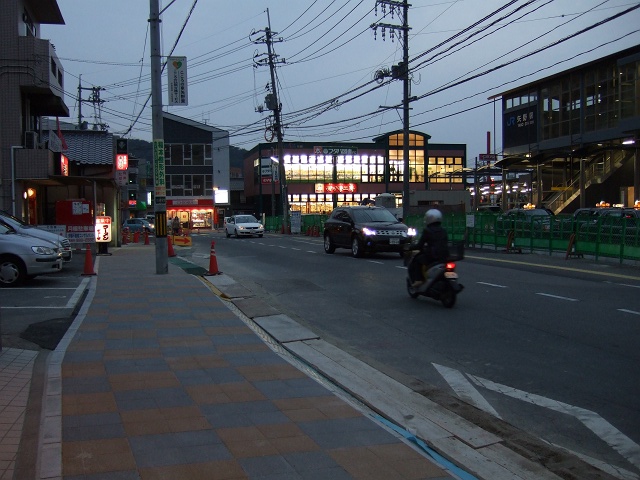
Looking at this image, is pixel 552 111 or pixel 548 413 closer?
pixel 548 413

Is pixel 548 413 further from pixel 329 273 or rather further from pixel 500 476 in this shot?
pixel 329 273

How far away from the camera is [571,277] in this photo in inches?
596

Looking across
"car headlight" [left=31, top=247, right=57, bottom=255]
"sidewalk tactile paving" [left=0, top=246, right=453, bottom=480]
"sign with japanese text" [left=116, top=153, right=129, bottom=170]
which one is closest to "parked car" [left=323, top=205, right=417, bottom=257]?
"car headlight" [left=31, top=247, right=57, bottom=255]

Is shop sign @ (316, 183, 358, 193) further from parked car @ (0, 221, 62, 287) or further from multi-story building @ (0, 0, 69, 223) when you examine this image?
parked car @ (0, 221, 62, 287)

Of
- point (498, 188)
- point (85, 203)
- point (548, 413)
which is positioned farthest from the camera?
point (498, 188)

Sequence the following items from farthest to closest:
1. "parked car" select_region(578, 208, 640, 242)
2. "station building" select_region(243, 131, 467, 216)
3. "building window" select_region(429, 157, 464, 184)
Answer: "building window" select_region(429, 157, 464, 184), "station building" select_region(243, 131, 467, 216), "parked car" select_region(578, 208, 640, 242)

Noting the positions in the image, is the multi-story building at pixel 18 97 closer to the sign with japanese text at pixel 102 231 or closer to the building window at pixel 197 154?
the sign with japanese text at pixel 102 231

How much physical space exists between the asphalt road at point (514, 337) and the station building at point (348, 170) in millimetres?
57281

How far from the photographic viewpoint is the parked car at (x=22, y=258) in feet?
43.2

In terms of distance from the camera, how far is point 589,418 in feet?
17.9

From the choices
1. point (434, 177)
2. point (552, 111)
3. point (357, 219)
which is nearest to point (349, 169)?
point (434, 177)

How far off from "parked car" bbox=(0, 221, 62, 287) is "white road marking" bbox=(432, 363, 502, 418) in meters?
9.72

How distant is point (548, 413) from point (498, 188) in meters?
89.7

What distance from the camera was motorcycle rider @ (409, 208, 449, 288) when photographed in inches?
425
